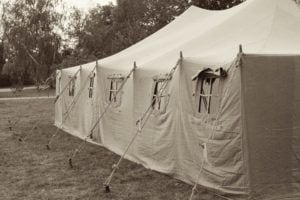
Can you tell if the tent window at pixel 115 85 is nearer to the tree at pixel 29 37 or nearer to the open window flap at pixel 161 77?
the open window flap at pixel 161 77

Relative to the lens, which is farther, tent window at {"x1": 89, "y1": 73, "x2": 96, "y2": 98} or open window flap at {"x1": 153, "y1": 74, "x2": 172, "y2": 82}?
tent window at {"x1": 89, "y1": 73, "x2": 96, "y2": 98}

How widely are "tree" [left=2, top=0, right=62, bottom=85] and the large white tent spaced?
2826 centimetres

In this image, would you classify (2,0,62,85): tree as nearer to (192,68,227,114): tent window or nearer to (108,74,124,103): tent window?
(108,74,124,103): tent window

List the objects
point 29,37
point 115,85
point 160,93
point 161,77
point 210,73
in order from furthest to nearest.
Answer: point 29,37
point 115,85
point 161,77
point 160,93
point 210,73

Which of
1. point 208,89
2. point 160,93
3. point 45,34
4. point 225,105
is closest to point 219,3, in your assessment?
point 45,34

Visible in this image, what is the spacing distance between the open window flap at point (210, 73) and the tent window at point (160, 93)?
1.13m

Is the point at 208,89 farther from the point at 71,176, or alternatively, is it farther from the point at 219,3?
the point at 219,3

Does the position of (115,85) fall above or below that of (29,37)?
below

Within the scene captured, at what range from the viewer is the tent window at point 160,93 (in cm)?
888

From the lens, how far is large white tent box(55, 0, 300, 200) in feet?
22.3

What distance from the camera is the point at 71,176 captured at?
9070 millimetres

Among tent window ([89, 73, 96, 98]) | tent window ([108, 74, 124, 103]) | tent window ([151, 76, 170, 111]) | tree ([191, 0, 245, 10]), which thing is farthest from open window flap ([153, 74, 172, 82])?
tree ([191, 0, 245, 10])

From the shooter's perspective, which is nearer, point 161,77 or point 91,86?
point 161,77

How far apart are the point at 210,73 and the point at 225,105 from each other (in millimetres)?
643
